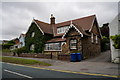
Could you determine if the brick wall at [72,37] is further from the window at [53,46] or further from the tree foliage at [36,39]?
the tree foliage at [36,39]

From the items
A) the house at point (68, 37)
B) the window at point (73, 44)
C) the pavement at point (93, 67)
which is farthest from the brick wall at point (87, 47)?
the pavement at point (93, 67)

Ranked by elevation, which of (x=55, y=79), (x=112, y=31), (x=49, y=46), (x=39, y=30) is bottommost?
(x=55, y=79)

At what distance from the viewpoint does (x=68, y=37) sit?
64.0ft

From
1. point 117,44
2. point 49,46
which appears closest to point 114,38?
point 117,44

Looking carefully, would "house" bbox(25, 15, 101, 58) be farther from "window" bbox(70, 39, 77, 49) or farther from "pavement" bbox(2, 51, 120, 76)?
"pavement" bbox(2, 51, 120, 76)

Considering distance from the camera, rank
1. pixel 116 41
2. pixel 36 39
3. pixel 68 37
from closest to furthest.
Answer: pixel 116 41, pixel 68 37, pixel 36 39

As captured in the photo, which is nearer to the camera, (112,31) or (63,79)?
(63,79)

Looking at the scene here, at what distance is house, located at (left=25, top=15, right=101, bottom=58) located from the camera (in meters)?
18.8

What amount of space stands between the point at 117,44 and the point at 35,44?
19.9m

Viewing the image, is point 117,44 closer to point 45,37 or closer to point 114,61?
point 114,61

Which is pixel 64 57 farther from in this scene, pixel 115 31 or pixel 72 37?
pixel 115 31

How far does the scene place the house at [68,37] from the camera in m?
18.8

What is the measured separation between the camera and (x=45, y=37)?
26.0 metres

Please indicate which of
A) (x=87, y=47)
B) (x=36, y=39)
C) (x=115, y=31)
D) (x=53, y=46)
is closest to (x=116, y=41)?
(x=115, y=31)
